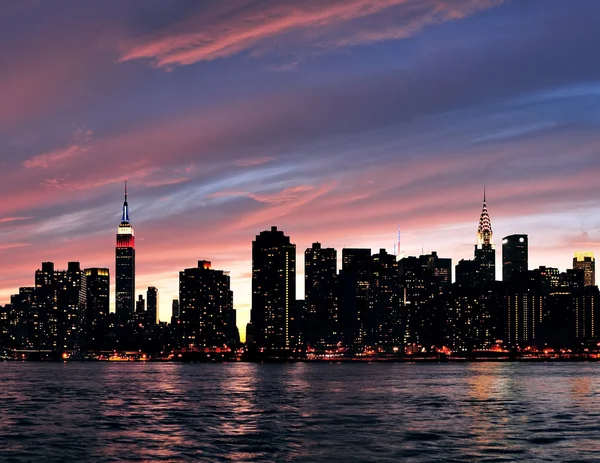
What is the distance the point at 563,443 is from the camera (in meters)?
77.0

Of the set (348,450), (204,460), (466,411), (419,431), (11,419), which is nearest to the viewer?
(204,460)

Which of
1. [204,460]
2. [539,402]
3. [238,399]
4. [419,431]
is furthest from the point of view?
Answer: [238,399]

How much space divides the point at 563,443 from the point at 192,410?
50467mm

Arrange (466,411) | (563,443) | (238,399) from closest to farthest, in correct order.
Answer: (563,443) → (466,411) → (238,399)

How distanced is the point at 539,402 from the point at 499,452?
5964 centimetres

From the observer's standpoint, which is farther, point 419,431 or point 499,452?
point 419,431

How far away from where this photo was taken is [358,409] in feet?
372

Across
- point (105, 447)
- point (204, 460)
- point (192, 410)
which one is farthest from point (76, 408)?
point (204, 460)

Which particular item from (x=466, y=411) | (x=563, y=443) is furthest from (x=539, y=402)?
(x=563, y=443)

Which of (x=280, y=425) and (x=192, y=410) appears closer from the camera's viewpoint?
(x=280, y=425)

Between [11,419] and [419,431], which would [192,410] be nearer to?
[11,419]

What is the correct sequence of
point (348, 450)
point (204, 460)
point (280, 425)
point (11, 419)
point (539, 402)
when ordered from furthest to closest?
point (539, 402) < point (11, 419) < point (280, 425) < point (348, 450) < point (204, 460)

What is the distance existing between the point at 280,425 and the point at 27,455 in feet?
97.5

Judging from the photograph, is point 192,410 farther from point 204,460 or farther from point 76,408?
point 204,460
